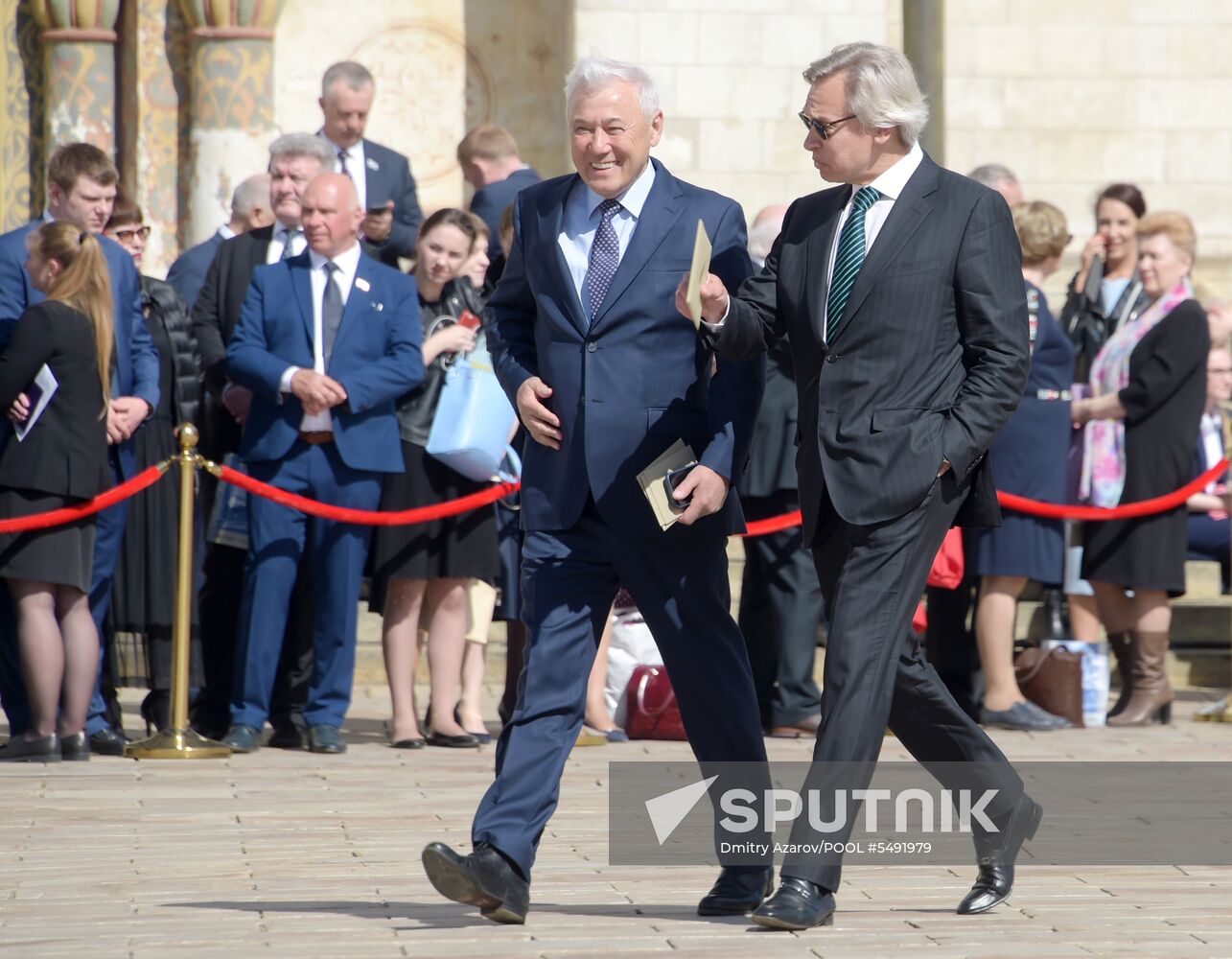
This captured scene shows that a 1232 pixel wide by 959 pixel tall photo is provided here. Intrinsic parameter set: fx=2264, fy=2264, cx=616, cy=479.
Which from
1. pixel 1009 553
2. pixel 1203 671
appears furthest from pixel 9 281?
pixel 1203 671

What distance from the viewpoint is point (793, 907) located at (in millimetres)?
5004

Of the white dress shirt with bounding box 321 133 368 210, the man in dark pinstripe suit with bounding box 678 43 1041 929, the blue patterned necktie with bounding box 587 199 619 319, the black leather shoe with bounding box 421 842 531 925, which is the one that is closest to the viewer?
the black leather shoe with bounding box 421 842 531 925

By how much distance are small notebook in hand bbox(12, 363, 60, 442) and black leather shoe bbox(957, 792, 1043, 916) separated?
413cm

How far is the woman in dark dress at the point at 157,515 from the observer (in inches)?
343

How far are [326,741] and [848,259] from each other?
387 cm

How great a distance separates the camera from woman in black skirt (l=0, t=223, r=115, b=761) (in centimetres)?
808

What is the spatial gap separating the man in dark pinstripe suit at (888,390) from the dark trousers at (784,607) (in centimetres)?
377

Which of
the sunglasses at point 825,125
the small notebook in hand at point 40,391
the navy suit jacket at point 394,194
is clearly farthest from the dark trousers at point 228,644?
the sunglasses at point 825,125

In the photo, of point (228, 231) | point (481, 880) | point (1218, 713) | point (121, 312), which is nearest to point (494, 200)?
point (228, 231)

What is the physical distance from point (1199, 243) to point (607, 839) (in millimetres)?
9636

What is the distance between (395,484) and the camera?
344 inches

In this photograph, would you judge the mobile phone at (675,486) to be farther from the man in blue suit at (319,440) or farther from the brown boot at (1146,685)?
the brown boot at (1146,685)

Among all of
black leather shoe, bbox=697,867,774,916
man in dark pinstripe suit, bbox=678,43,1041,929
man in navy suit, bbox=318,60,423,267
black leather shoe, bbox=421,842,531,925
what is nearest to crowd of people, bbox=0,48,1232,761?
man in navy suit, bbox=318,60,423,267

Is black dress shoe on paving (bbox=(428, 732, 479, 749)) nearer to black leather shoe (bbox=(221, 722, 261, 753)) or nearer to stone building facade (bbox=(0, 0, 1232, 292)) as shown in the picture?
black leather shoe (bbox=(221, 722, 261, 753))
